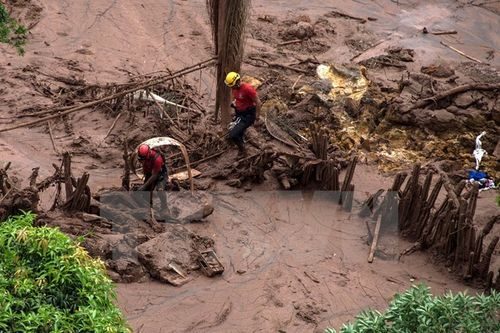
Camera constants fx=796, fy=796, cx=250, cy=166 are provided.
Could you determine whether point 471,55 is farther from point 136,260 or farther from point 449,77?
point 136,260

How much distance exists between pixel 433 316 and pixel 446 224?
388 cm

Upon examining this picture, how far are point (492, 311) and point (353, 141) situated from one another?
22.4 feet

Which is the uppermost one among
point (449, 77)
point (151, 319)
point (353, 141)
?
point (449, 77)

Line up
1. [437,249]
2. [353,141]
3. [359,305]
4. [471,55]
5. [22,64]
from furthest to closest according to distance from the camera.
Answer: [471,55] < [22,64] < [353,141] < [437,249] < [359,305]

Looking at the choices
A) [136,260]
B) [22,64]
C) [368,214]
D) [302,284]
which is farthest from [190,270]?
[22,64]

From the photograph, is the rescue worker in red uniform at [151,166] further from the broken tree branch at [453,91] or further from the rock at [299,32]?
the rock at [299,32]

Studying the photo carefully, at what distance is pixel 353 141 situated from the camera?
12.5 meters

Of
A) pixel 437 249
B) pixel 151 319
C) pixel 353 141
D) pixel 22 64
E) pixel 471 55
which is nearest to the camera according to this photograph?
pixel 151 319

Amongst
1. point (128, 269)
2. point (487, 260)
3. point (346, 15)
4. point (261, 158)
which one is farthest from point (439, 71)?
point (128, 269)

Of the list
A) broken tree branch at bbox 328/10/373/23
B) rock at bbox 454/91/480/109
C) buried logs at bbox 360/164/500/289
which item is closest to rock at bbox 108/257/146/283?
buried logs at bbox 360/164/500/289

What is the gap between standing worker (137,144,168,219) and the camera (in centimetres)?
980

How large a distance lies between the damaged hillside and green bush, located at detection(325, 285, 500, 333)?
2.71m

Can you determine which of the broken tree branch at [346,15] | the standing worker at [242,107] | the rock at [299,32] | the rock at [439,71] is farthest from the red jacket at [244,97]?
the broken tree branch at [346,15]

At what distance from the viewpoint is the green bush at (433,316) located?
560 cm
